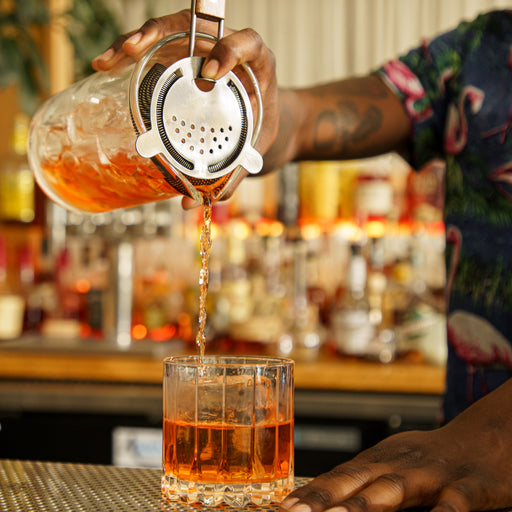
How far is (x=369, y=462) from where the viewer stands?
1.90ft

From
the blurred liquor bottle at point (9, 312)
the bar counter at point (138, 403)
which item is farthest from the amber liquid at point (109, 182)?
the blurred liquor bottle at point (9, 312)

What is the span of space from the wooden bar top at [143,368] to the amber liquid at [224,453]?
1384mm

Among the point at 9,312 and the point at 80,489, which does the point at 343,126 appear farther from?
the point at 9,312

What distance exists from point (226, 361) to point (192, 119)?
0.21 m

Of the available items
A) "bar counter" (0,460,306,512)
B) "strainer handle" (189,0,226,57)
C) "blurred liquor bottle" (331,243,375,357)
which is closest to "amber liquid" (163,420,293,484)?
"bar counter" (0,460,306,512)

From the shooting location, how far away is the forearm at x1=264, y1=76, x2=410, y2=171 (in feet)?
3.65

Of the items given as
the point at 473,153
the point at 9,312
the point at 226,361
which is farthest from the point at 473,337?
the point at 9,312

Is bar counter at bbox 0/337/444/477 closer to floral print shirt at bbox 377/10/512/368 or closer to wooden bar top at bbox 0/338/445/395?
wooden bar top at bbox 0/338/445/395

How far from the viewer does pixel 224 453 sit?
607 mm

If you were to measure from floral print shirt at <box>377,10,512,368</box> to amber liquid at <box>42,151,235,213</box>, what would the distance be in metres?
0.57

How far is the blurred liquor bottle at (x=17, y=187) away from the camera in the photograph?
2637 millimetres

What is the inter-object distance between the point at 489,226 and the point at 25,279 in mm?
2124

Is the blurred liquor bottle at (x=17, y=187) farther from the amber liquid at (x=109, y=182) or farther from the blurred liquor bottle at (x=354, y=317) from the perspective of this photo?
the amber liquid at (x=109, y=182)

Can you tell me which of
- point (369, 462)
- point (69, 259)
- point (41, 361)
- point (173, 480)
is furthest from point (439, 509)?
point (69, 259)
